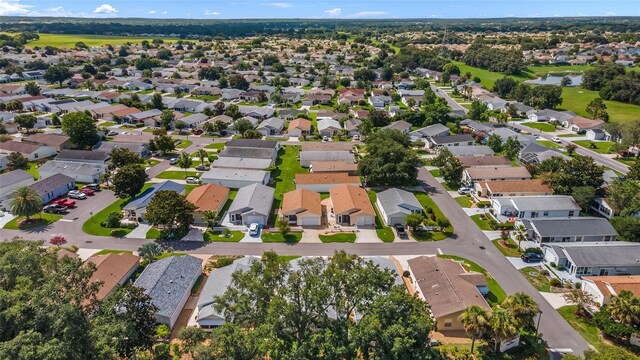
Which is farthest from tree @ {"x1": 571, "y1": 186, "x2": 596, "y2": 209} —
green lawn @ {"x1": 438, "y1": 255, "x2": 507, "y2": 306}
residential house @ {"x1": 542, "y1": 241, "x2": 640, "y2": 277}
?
green lawn @ {"x1": 438, "y1": 255, "x2": 507, "y2": 306}

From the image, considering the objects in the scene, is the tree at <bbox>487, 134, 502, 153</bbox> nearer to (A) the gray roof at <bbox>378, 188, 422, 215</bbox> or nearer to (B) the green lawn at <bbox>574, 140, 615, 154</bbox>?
(B) the green lawn at <bbox>574, 140, 615, 154</bbox>

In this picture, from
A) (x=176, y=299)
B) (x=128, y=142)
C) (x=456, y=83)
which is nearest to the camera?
(x=176, y=299)

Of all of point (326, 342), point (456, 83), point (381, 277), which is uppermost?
point (381, 277)

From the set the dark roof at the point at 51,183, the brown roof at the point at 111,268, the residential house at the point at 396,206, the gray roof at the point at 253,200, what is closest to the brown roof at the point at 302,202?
the gray roof at the point at 253,200

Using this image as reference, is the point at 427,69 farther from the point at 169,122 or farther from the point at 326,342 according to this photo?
the point at 326,342

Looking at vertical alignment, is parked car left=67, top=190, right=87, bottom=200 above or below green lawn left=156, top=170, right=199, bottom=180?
above

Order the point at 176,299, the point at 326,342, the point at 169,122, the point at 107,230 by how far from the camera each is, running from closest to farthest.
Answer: the point at 326,342
the point at 176,299
the point at 107,230
the point at 169,122

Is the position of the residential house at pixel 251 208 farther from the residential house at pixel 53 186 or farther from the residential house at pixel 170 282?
the residential house at pixel 53 186

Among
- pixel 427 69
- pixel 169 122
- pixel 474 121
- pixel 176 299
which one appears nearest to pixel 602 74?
pixel 427 69
